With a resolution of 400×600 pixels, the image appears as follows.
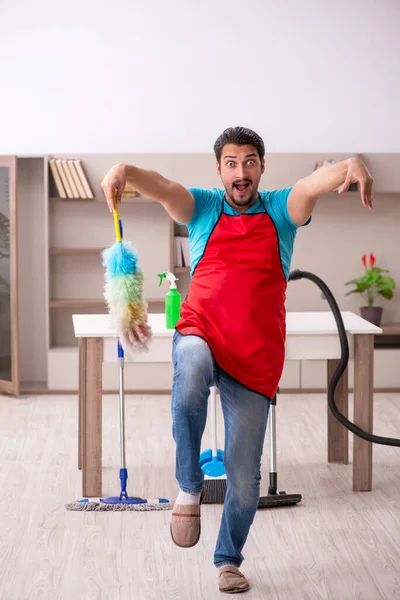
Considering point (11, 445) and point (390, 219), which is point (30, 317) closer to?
point (11, 445)

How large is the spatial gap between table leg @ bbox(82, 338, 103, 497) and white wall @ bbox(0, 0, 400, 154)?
3203 mm

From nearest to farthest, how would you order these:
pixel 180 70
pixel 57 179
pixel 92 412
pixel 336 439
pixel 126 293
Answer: pixel 126 293
pixel 92 412
pixel 336 439
pixel 57 179
pixel 180 70

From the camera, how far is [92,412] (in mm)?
3930

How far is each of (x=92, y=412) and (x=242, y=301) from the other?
4.43ft

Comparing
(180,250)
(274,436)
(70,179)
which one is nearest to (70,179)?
(70,179)

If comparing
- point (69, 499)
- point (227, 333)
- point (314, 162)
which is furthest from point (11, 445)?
point (314, 162)

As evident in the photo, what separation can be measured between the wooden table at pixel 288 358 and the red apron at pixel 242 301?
1043mm

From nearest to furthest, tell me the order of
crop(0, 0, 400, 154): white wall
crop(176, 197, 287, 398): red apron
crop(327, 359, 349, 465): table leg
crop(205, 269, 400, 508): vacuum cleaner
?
1. crop(176, 197, 287, 398): red apron
2. crop(205, 269, 400, 508): vacuum cleaner
3. crop(327, 359, 349, 465): table leg
4. crop(0, 0, 400, 154): white wall

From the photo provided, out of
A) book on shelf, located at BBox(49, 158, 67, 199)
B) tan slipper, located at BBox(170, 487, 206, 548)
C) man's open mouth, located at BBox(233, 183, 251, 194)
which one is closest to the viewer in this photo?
tan slipper, located at BBox(170, 487, 206, 548)

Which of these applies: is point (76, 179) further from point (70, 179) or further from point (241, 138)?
point (241, 138)

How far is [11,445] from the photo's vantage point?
4.97 metres

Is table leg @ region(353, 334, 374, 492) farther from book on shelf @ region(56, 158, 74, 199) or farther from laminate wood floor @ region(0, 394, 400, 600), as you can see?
book on shelf @ region(56, 158, 74, 199)

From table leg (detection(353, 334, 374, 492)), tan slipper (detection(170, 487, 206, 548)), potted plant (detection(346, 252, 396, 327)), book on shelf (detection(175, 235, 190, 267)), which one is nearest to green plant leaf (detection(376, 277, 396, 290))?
potted plant (detection(346, 252, 396, 327))

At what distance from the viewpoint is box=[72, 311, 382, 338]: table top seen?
154 inches
